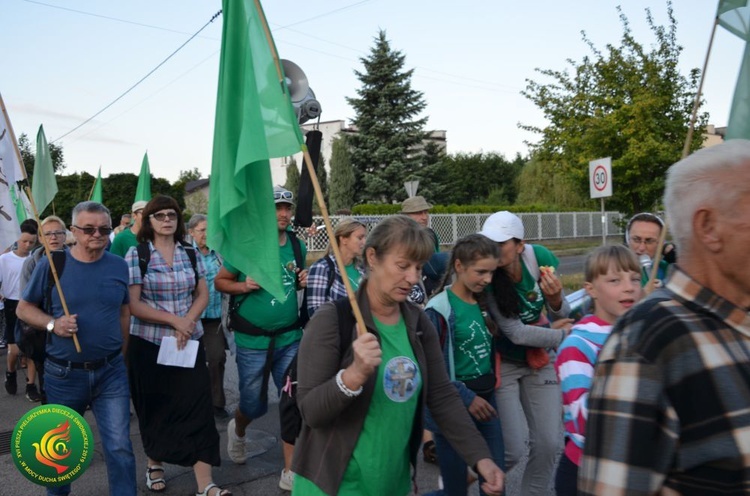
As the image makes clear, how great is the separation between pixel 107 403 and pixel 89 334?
458 mm

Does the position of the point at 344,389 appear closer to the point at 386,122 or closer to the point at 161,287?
the point at 161,287

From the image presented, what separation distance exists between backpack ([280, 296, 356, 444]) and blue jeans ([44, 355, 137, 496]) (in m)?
1.05

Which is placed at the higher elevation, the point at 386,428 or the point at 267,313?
the point at 267,313

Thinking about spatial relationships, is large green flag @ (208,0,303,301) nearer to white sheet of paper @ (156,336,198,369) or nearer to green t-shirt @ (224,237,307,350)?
white sheet of paper @ (156,336,198,369)

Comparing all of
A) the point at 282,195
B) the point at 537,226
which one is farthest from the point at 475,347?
the point at 537,226

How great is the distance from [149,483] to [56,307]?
5.05 feet

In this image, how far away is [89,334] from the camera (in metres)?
4.59

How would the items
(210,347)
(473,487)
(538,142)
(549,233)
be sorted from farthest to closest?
(549,233)
(538,142)
(210,347)
(473,487)

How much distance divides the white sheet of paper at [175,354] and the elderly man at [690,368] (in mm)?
3886

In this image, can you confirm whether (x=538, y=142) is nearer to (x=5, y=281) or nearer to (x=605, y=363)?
(x=5, y=281)

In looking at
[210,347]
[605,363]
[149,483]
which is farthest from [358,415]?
[210,347]

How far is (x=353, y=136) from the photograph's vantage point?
43.0m

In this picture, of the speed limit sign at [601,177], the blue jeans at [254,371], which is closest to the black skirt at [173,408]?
the blue jeans at [254,371]

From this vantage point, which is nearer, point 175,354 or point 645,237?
point 175,354
